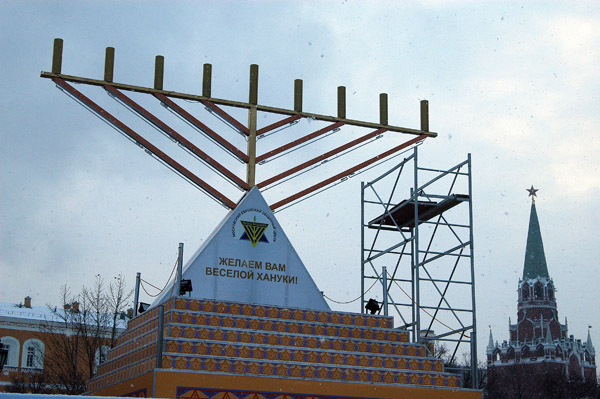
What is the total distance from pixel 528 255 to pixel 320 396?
82.8m

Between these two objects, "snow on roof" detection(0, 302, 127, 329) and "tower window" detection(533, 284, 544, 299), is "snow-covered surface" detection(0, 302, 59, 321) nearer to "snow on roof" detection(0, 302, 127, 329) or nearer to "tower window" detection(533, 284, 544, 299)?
"snow on roof" detection(0, 302, 127, 329)

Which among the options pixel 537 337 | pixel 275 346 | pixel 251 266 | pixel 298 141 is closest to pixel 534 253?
pixel 537 337

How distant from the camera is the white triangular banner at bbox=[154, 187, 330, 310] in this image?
12898 millimetres

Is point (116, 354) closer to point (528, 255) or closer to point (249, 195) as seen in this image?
point (249, 195)

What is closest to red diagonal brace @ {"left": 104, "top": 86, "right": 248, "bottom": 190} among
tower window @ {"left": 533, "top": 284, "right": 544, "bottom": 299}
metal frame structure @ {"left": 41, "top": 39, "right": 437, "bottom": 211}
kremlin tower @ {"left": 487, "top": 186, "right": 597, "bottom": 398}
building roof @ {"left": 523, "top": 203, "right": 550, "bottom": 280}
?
metal frame structure @ {"left": 41, "top": 39, "right": 437, "bottom": 211}

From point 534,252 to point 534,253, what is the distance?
105mm

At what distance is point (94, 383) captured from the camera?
13.9 metres

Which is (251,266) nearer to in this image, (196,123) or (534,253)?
(196,123)

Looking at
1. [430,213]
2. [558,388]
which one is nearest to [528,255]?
[558,388]

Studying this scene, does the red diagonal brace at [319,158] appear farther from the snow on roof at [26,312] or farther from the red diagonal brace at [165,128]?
the snow on roof at [26,312]

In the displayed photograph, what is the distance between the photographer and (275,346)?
1178 cm

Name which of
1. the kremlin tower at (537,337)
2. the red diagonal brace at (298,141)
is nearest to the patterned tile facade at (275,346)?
the red diagonal brace at (298,141)

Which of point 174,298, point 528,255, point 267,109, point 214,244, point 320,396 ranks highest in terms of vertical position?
point 528,255

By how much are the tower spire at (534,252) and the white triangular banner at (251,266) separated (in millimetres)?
78431
